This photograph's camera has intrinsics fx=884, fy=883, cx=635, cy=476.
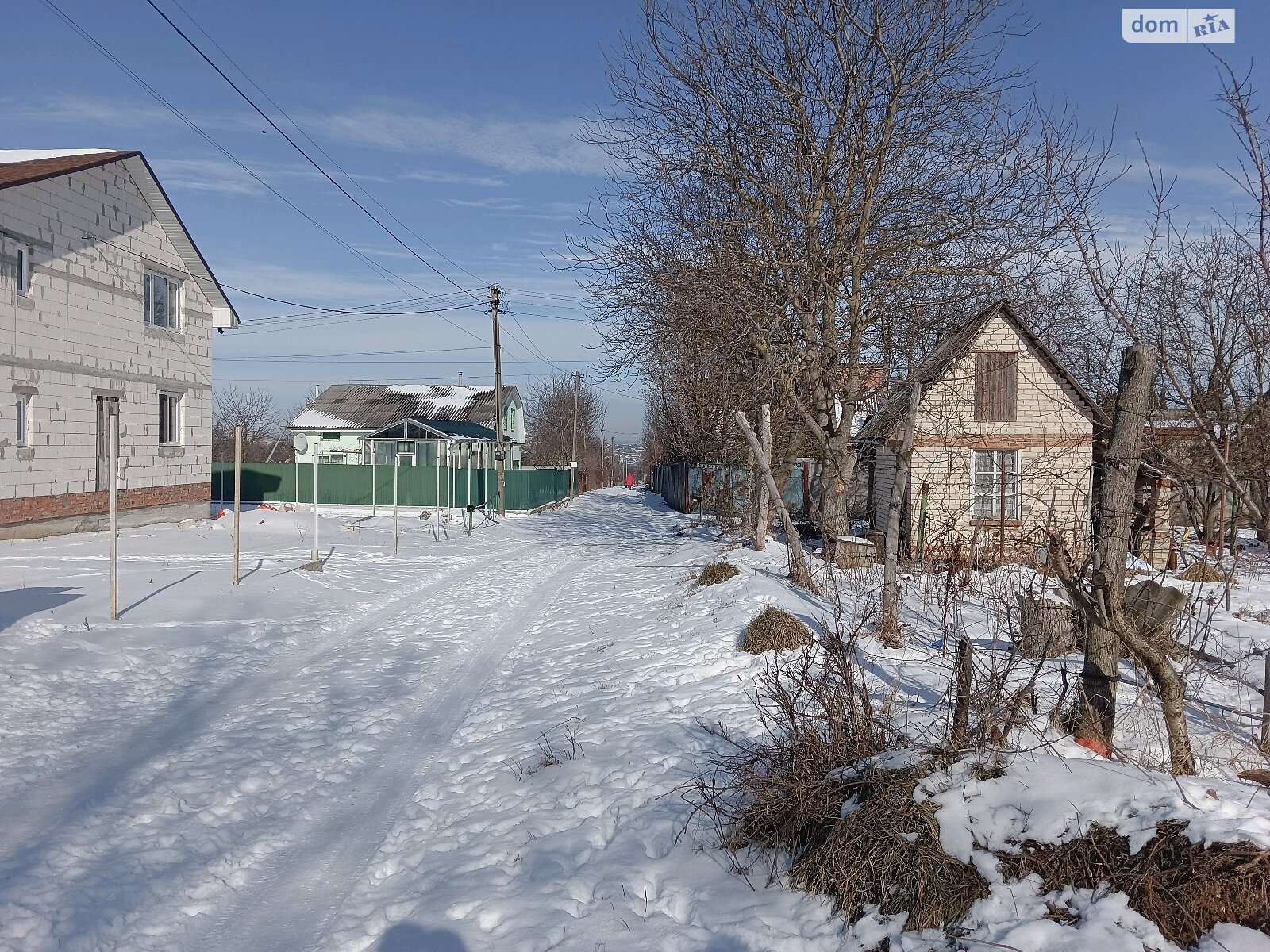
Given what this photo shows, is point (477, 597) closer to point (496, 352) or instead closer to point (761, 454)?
point (761, 454)

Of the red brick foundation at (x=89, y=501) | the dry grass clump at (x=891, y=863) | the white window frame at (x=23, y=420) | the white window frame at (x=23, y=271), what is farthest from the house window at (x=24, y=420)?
the dry grass clump at (x=891, y=863)

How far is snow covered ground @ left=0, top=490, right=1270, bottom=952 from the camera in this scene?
3.94 metres

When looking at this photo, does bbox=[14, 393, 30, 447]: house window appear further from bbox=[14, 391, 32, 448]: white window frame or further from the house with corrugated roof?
the house with corrugated roof

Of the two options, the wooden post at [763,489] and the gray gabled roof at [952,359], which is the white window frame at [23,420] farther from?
the gray gabled roof at [952,359]

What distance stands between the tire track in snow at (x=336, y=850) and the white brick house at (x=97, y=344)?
1340 cm

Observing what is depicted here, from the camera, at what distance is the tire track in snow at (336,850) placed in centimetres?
420

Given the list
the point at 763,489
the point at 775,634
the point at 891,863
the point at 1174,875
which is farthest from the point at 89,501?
the point at 1174,875

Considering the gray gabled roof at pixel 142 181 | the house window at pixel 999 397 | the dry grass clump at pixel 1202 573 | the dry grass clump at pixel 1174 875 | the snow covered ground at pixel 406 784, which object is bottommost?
the snow covered ground at pixel 406 784

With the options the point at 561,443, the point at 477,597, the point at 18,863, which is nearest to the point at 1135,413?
the point at 18,863

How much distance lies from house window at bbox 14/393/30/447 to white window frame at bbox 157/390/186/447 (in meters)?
4.83

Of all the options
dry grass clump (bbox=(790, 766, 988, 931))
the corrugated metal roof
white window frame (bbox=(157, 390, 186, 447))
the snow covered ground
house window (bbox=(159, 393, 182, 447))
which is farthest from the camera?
the corrugated metal roof

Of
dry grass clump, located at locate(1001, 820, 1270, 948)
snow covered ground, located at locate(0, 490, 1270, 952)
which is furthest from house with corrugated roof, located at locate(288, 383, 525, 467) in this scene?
dry grass clump, located at locate(1001, 820, 1270, 948)

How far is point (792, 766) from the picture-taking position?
460cm

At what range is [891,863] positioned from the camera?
3.78 metres
